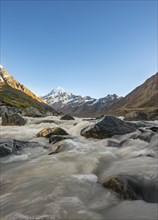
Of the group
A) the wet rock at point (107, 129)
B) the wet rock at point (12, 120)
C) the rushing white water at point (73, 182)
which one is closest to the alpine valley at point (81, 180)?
the rushing white water at point (73, 182)

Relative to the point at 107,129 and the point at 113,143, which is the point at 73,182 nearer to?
the point at 113,143

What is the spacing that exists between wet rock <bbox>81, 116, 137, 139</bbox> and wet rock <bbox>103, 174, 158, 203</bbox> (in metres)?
9.89

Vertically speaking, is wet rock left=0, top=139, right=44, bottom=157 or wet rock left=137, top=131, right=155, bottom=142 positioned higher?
wet rock left=137, top=131, right=155, bottom=142

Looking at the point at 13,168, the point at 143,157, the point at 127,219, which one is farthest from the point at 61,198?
the point at 143,157

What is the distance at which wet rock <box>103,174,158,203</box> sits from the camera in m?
7.35

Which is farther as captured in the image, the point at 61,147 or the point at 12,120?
the point at 12,120

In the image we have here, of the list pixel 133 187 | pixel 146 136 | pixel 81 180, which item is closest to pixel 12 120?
pixel 146 136

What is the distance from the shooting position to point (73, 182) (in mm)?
8727

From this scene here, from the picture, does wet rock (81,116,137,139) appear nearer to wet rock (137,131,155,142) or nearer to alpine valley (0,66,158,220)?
alpine valley (0,66,158,220)

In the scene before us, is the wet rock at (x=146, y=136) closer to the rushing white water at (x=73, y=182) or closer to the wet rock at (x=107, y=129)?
the rushing white water at (x=73, y=182)

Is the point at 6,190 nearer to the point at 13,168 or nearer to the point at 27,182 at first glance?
the point at 27,182

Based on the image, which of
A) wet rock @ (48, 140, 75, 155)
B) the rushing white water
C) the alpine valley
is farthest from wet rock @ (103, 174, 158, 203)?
Answer: wet rock @ (48, 140, 75, 155)

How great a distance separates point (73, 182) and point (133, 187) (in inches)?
82.2

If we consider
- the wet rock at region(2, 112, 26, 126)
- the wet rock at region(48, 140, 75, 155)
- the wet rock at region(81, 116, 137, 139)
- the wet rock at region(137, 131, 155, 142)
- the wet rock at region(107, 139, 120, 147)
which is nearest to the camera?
the wet rock at region(48, 140, 75, 155)
